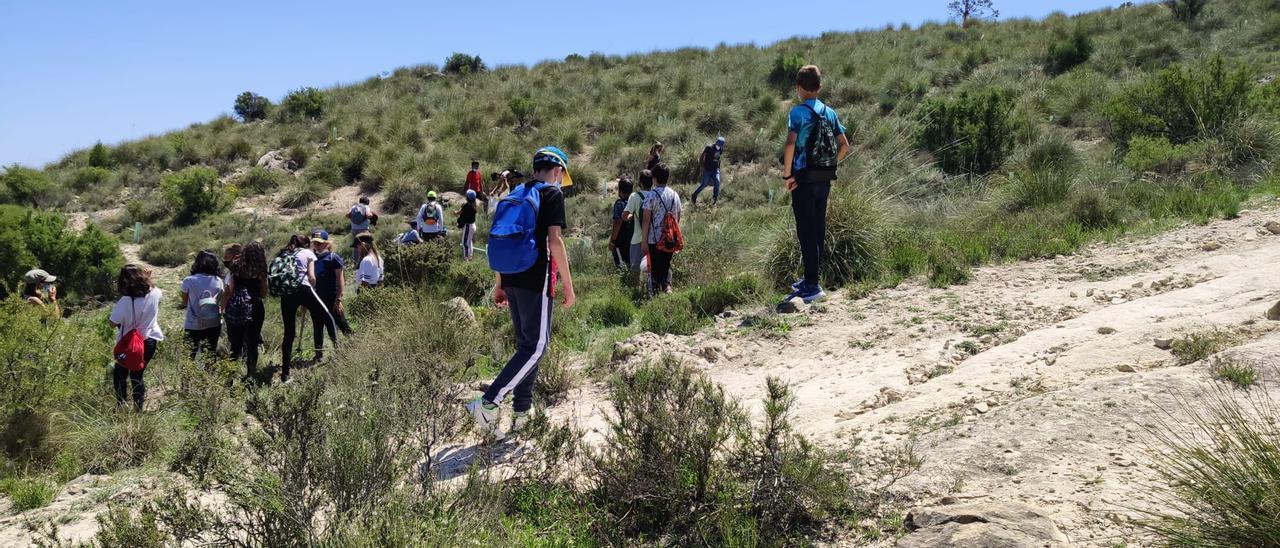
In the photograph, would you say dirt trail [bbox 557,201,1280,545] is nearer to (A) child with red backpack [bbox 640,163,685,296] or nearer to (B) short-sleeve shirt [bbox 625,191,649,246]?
(A) child with red backpack [bbox 640,163,685,296]

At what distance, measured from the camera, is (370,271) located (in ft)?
32.6

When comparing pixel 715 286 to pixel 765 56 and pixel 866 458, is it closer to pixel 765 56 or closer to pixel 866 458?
pixel 866 458

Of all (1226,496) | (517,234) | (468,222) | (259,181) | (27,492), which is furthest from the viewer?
(259,181)

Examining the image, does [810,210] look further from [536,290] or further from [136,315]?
[136,315]

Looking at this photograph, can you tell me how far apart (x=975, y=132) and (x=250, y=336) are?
1168cm

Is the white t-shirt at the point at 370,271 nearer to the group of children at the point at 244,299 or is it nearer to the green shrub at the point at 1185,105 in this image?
the group of children at the point at 244,299

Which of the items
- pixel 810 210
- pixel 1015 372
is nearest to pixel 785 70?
pixel 810 210

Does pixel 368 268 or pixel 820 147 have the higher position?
pixel 820 147

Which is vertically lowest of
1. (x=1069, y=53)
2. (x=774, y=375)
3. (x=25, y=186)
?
(x=774, y=375)

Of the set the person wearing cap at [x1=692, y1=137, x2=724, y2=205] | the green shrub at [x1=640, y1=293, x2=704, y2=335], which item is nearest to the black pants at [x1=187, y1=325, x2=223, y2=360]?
the green shrub at [x1=640, y1=293, x2=704, y2=335]

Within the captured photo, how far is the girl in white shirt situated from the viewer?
9898 millimetres

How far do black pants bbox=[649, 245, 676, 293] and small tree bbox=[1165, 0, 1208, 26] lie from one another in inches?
908

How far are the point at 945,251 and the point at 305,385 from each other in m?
6.25

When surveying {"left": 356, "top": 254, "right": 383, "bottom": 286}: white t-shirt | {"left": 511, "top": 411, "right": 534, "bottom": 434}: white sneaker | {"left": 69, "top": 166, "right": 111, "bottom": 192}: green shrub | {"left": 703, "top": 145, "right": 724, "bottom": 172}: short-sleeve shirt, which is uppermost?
{"left": 69, "top": 166, "right": 111, "bottom": 192}: green shrub
